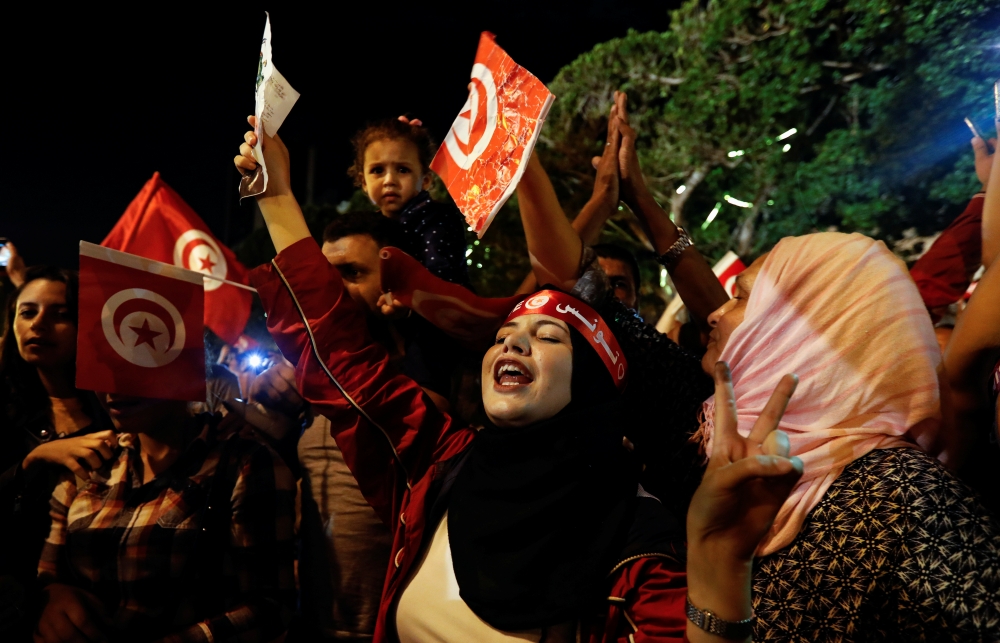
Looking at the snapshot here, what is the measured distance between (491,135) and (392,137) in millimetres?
1422

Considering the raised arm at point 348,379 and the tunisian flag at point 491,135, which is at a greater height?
the tunisian flag at point 491,135

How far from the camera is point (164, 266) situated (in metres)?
2.91

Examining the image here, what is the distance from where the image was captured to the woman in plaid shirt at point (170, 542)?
2.49 meters

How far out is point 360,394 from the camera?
2.42 metres

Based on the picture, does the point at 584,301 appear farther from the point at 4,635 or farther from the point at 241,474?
the point at 4,635

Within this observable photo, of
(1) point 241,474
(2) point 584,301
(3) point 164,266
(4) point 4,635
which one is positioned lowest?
(4) point 4,635

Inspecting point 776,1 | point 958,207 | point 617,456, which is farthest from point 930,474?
point 776,1

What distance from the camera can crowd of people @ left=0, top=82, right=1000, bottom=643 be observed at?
69.8 inches

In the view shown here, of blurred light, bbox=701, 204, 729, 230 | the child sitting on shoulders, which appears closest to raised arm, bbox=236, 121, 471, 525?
the child sitting on shoulders

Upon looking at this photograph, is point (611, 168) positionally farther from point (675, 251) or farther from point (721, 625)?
point (721, 625)

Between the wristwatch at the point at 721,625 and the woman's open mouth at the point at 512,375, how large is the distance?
79 cm

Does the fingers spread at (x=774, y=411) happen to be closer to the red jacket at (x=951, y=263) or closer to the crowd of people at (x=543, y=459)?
the crowd of people at (x=543, y=459)

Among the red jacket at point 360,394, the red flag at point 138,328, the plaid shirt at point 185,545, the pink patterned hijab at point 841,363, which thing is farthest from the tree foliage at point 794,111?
the plaid shirt at point 185,545

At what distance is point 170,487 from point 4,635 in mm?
741
